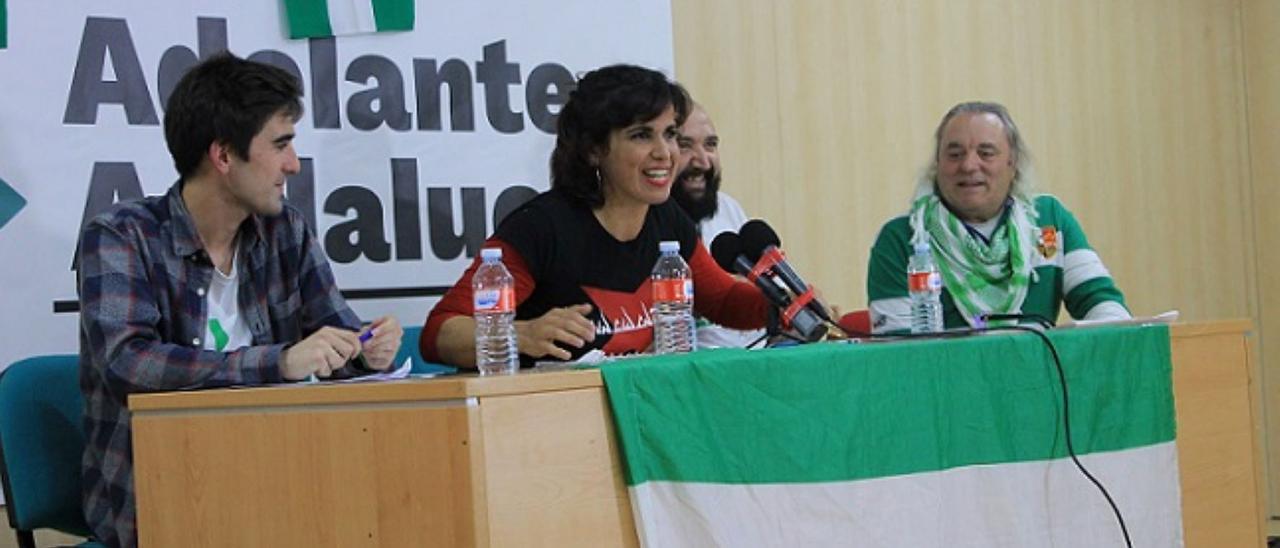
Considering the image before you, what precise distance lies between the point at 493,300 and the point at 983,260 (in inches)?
63.5

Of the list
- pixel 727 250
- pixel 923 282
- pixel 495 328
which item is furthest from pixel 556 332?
pixel 923 282

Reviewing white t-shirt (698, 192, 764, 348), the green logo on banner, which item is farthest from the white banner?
white t-shirt (698, 192, 764, 348)

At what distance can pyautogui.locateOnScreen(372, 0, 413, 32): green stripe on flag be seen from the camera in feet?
12.7

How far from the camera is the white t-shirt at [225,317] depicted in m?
2.93

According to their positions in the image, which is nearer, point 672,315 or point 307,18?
point 672,315

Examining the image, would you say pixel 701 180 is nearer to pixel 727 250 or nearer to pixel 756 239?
pixel 727 250

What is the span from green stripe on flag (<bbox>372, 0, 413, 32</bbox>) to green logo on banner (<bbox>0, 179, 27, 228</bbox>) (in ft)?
3.02

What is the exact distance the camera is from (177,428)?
246 cm

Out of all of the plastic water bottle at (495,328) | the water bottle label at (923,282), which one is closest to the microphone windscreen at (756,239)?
the water bottle label at (923,282)

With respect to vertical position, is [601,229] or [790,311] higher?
[601,229]

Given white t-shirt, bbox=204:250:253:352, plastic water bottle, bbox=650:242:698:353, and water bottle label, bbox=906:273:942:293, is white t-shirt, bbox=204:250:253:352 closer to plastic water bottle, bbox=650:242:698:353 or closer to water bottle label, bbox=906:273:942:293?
plastic water bottle, bbox=650:242:698:353

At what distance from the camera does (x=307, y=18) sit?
380 centimetres

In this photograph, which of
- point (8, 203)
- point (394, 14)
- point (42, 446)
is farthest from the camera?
point (394, 14)

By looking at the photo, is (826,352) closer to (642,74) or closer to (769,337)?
(769,337)
